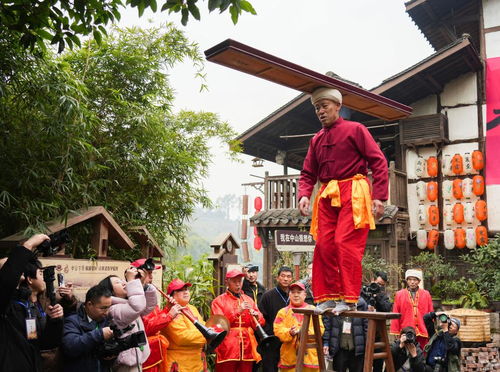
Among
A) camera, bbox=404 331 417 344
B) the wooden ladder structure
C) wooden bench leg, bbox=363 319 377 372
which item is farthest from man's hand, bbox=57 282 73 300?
camera, bbox=404 331 417 344

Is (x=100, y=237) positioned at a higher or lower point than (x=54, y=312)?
higher

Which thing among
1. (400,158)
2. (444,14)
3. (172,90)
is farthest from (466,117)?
Answer: (172,90)

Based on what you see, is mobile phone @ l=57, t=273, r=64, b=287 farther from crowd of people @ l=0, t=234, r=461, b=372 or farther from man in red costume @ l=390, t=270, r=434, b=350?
man in red costume @ l=390, t=270, r=434, b=350

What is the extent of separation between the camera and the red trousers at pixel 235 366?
640 cm

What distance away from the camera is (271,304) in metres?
7.06

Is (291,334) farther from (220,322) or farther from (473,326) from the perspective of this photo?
(473,326)

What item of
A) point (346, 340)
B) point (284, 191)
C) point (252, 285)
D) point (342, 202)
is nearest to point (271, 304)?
point (252, 285)

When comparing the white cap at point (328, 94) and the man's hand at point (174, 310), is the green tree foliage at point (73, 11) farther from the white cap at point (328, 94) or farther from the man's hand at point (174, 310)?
the man's hand at point (174, 310)

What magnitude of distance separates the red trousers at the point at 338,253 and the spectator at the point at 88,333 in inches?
68.4

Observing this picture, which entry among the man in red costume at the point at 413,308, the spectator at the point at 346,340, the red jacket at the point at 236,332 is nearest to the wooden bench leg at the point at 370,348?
the red jacket at the point at 236,332

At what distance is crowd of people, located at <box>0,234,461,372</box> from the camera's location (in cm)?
360

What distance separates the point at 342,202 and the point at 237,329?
9.21 ft

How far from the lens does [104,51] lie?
7633mm

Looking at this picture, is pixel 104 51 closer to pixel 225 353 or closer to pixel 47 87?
pixel 47 87
